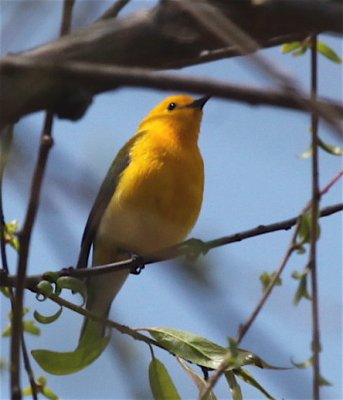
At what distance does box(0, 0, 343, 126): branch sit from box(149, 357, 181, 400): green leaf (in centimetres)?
172

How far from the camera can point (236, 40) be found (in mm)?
1349

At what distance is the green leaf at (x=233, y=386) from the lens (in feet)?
9.99

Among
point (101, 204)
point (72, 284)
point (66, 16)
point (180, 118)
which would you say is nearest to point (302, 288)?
point (72, 284)

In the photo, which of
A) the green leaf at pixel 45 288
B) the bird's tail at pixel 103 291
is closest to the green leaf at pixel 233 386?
the green leaf at pixel 45 288

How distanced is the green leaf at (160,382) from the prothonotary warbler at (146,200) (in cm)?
141

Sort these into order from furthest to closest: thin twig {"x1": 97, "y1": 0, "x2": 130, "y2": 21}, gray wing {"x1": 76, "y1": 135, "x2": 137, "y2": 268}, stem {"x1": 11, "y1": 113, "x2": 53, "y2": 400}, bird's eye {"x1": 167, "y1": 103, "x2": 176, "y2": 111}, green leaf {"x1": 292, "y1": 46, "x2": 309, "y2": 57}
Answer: bird's eye {"x1": 167, "y1": 103, "x2": 176, "y2": 111} < gray wing {"x1": 76, "y1": 135, "x2": 137, "y2": 268} < green leaf {"x1": 292, "y1": 46, "x2": 309, "y2": 57} < thin twig {"x1": 97, "y1": 0, "x2": 130, "y2": 21} < stem {"x1": 11, "y1": 113, "x2": 53, "y2": 400}

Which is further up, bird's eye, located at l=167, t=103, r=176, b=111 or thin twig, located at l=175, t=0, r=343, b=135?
bird's eye, located at l=167, t=103, r=176, b=111

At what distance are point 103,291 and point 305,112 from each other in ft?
15.3

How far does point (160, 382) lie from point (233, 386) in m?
0.31

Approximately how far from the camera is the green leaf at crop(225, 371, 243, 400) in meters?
3.04

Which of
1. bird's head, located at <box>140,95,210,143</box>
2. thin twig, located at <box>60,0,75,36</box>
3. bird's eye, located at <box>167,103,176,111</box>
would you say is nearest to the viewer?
thin twig, located at <box>60,0,75,36</box>

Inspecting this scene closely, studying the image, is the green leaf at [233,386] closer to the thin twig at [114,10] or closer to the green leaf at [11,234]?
the green leaf at [11,234]

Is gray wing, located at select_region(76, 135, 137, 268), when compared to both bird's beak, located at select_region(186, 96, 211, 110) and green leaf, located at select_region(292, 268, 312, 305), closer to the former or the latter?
bird's beak, located at select_region(186, 96, 211, 110)

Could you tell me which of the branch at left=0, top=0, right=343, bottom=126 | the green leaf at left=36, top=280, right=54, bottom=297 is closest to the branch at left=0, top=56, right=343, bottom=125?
the branch at left=0, top=0, right=343, bottom=126
